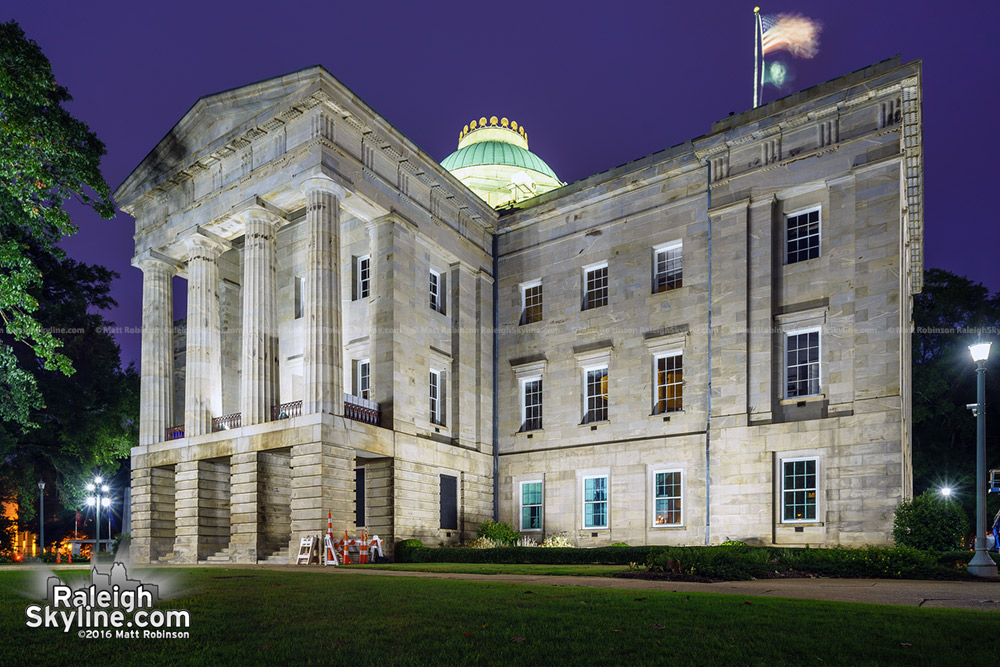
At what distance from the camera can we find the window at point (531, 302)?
36406 millimetres

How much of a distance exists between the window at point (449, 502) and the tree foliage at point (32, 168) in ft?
62.7

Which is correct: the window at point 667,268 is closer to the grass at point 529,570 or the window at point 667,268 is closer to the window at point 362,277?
the window at point 362,277

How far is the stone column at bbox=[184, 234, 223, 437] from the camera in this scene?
3288 cm

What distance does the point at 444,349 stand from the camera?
34.7m

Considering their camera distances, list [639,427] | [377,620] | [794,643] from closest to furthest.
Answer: [794,643], [377,620], [639,427]

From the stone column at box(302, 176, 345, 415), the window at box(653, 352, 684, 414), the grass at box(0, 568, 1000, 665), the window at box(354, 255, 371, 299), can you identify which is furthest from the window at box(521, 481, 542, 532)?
the grass at box(0, 568, 1000, 665)

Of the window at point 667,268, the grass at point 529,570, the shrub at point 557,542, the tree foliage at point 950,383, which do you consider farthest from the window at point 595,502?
the tree foliage at point 950,383

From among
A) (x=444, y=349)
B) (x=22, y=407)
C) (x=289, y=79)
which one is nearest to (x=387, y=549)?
(x=444, y=349)

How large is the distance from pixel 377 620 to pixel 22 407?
10090mm

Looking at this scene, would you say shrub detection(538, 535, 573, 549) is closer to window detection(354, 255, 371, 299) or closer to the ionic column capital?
window detection(354, 255, 371, 299)

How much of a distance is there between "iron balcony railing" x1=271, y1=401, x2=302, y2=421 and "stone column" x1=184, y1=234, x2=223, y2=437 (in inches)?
147

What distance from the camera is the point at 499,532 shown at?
1277 inches

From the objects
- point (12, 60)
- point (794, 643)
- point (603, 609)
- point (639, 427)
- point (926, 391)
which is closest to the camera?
point (794, 643)

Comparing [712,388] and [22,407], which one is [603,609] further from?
[712,388]
